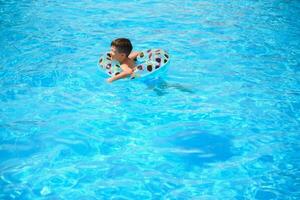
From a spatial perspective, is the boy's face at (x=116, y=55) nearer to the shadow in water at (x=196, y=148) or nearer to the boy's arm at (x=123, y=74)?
the boy's arm at (x=123, y=74)

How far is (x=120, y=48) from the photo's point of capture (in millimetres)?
5723

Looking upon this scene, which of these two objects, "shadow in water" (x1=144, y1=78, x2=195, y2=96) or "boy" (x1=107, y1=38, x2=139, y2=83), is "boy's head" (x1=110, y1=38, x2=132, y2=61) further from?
"shadow in water" (x1=144, y1=78, x2=195, y2=96)

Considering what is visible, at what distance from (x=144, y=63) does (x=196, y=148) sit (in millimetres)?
1711

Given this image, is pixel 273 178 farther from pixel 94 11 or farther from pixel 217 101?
pixel 94 11

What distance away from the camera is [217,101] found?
560 cm

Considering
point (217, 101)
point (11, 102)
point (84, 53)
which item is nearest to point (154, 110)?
point (217, 101)

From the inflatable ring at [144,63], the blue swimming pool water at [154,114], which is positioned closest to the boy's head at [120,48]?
the inflatable ring at [144,63]

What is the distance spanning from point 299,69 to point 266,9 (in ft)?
13.8

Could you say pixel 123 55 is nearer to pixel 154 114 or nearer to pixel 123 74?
pixel 123 74

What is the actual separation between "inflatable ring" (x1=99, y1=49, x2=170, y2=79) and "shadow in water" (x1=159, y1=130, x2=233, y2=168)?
4.04ft

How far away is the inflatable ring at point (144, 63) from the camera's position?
18.3 feet

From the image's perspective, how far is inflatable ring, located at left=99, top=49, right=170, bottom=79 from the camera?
5582 millimetres

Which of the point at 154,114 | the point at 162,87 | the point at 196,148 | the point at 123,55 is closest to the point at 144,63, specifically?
the point at 123,55

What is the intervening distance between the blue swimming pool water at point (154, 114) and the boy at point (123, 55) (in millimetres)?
339
